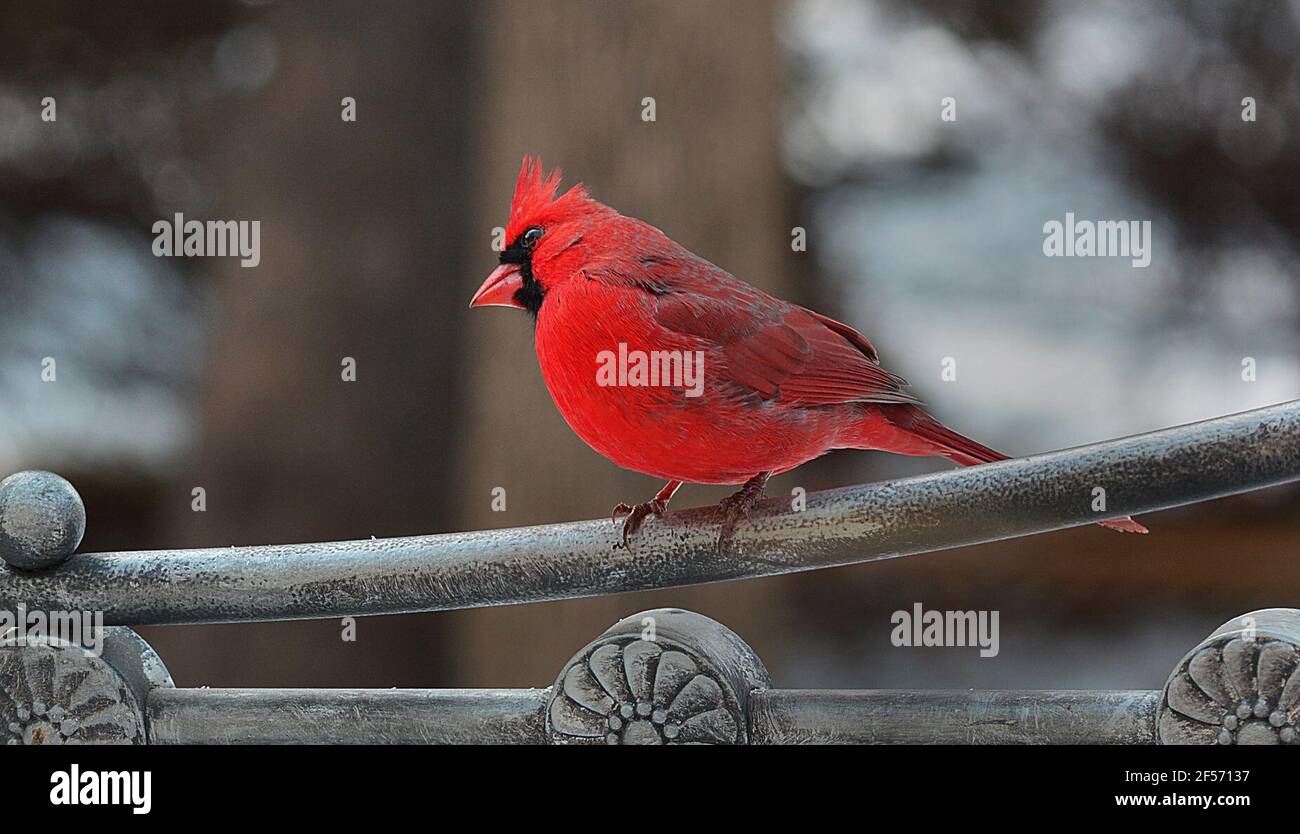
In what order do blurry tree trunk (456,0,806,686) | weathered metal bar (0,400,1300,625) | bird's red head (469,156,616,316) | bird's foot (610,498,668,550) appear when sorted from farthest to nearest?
blurry tree trunk (456,0,806,686) < bird's red head (469,156,616,316) < bird's foot (610,498,668,550) < weathered metal bar (0,400,1300,625)

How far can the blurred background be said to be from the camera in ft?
5.07

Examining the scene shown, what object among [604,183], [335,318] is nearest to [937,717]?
[604,183]

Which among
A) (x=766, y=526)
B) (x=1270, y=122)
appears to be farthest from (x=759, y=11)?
(x=766, y=526)

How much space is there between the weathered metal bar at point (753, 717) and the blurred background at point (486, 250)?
23.8 inches

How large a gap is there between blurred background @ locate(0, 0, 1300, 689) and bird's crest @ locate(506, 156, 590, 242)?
51cm

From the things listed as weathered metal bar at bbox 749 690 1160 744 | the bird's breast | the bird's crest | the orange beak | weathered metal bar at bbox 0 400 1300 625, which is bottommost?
weathered metal bar at bbox 749 690 1160 744

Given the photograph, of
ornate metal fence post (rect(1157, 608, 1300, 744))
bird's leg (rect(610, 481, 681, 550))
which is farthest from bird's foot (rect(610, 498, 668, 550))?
ornate metal fence post (rect(1157, 608, 1300, 744))

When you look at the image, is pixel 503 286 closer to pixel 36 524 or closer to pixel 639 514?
pixel 639 514

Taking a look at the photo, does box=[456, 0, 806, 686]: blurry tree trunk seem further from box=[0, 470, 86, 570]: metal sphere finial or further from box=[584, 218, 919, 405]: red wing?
box=[0, 470, 86, 570]: metal sphere finial

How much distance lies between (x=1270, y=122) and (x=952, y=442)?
1128 millimetres

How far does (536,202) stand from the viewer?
982 mm

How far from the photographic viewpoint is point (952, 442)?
0.96 metres

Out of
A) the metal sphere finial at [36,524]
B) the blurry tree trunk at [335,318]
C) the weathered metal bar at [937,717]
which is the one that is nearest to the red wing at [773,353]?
the weathered metal bar at [937,717]

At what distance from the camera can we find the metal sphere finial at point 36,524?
0.90 m
